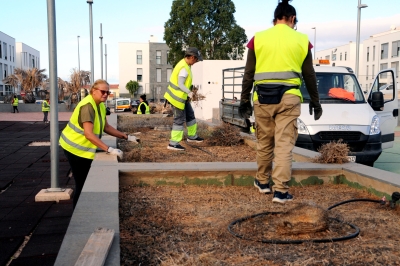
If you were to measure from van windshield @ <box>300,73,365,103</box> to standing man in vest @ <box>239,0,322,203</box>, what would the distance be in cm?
474

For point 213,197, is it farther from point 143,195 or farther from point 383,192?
point 383,192

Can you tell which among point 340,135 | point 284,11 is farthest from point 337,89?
point 284,11

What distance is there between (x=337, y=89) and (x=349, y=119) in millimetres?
1322

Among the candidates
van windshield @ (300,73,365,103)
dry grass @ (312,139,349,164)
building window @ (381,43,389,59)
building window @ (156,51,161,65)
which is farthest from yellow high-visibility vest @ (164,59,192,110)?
building window @ (156,51,161,65)

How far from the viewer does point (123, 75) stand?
84.6 metres

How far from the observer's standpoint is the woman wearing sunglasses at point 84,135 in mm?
5266

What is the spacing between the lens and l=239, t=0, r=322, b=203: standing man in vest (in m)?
4.15

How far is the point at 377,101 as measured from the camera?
909 centimetres

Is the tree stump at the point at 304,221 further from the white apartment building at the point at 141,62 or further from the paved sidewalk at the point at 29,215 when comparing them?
the white apartment building at the point at 141,62

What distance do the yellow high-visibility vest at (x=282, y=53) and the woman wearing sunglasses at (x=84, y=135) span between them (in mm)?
2096

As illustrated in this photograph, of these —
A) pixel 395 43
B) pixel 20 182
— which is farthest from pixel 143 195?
pixel 395 43

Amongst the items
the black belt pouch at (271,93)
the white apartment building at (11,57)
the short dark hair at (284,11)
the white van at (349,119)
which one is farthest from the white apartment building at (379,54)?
→ the black belt pouch at (271,93)

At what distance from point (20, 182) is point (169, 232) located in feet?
17.2

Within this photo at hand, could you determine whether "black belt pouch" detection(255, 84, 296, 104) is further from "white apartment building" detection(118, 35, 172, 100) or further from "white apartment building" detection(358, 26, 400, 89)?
"white apartment building" detection(118, 35, 172, 100)
